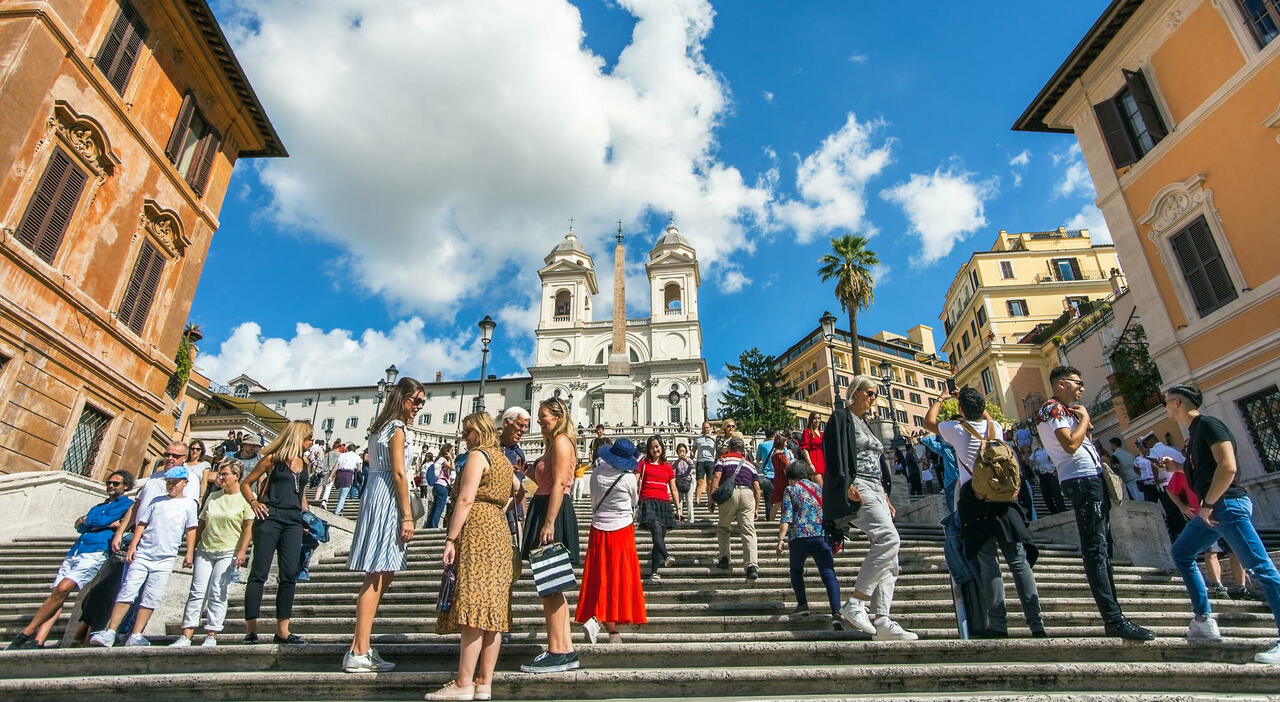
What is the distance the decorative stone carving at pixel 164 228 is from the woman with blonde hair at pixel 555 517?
15962 mm

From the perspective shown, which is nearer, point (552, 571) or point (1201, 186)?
point (552, 571)

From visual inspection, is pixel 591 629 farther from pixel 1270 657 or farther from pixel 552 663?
pixel 1270 657

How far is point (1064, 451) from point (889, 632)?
199 centimetres

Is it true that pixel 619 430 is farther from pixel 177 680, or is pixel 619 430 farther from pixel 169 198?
pixel 177 680

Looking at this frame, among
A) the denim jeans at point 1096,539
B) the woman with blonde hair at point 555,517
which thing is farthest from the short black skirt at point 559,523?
the denim jeans at point 1096,539

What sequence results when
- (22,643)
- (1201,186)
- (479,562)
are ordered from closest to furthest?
1. (479,562)
2. (22,643)
3. (1201,186)

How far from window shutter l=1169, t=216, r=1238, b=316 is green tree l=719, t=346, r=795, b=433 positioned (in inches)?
1227

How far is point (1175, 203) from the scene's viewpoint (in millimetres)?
14578

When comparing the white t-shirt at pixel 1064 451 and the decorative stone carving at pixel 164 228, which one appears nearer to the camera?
the white t-shirt at pixel 1064 451

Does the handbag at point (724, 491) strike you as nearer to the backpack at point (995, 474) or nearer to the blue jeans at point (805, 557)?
the blue jeans at point (805, 557)

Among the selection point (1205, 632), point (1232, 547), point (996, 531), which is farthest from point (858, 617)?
point (1232, 547)

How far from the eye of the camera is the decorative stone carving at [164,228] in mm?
15320

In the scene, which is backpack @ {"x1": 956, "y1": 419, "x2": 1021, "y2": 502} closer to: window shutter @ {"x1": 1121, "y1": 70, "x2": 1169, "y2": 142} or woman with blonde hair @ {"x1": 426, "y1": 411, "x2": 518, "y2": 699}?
woman with blonde hair @ {"x1": 426, "y1": 411, "x2": 518, "y2": 699}

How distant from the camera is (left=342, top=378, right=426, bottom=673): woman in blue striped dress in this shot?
4.15 metres
